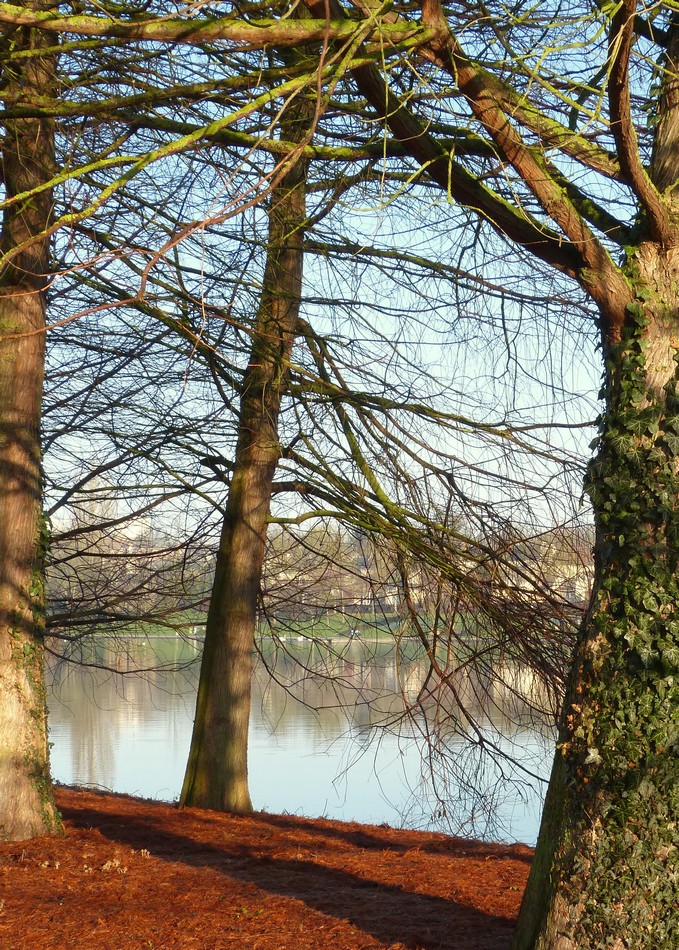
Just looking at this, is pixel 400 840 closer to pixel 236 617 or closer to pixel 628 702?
pixel 236 617

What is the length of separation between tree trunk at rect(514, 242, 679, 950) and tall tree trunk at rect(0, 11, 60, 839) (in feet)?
11.8

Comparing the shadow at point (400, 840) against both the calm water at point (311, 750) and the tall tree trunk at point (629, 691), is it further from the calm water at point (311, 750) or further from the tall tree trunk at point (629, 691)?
the tall tree trunk at point (629, 691)

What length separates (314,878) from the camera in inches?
213

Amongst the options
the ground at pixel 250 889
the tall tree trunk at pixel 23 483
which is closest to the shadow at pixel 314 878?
the ground at pixel 250 889

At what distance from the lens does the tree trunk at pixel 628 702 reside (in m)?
3.65

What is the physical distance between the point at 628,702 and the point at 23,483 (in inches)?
172

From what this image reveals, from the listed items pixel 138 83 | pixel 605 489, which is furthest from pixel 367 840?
pixel 138 83

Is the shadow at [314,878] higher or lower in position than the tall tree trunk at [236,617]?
lower

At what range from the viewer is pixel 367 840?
710 centimetres

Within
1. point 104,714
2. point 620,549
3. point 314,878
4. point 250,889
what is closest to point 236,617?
point 314,878

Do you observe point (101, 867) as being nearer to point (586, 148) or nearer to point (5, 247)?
point (5, 247)

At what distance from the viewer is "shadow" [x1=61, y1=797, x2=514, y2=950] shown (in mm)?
4391

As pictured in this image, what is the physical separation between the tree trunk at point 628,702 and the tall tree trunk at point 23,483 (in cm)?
358

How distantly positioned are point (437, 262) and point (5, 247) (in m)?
3.10
